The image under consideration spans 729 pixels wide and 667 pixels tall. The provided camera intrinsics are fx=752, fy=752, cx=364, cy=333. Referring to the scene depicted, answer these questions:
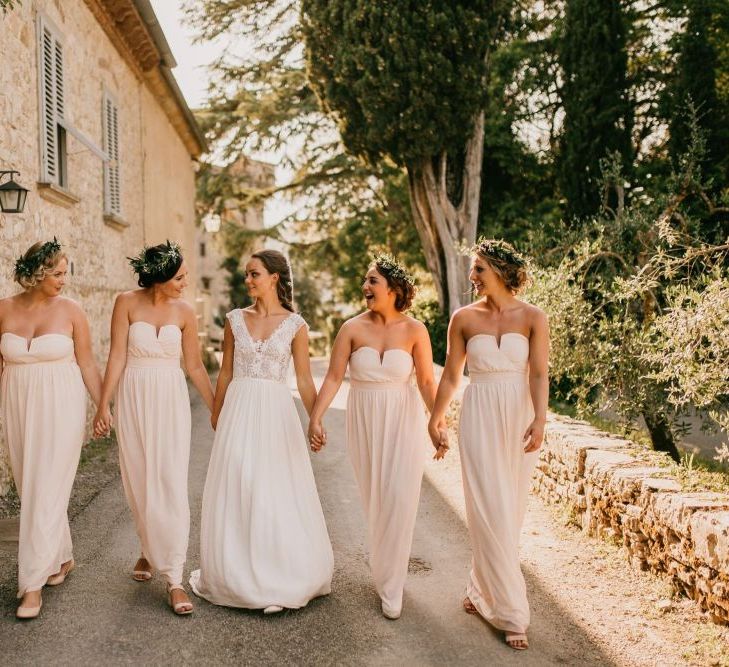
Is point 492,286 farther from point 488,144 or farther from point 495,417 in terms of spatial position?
point 488,144

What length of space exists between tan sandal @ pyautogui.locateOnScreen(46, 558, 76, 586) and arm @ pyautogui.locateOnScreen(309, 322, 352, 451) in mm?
1696

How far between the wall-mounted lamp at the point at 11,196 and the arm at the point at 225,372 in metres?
2.78

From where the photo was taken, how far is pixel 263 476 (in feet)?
13.8

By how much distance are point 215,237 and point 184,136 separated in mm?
5431

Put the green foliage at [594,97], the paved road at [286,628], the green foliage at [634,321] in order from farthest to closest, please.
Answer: the green foliage at [594,97] → the green foliage at [634,321] → the paved road at [286,628]

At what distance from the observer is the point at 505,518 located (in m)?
3.93

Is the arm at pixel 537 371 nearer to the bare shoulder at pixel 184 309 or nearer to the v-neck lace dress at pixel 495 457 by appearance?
the v-neck lace dress at pixel 495 457

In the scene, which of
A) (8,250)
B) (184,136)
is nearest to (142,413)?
(8,250)

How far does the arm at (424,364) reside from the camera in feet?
14.3

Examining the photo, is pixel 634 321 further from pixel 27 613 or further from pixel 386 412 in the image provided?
pixel 27 613

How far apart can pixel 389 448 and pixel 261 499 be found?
0.77 m

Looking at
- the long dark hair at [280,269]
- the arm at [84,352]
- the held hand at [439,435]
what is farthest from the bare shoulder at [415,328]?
the arm at [84,352]

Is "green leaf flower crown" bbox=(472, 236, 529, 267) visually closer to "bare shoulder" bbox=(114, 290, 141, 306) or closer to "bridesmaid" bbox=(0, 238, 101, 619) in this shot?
"bare shoulder" bbox=(114, 290, 141, 306)

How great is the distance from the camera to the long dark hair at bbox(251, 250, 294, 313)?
173 inches
